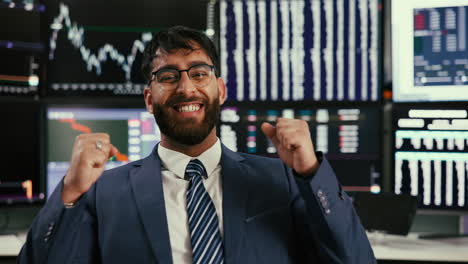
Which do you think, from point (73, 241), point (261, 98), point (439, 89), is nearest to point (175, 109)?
point (73, 241)

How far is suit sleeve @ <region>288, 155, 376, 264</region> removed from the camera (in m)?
1.36

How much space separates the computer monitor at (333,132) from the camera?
242 centimetres

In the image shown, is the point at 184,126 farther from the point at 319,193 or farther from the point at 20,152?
the point at 20,152

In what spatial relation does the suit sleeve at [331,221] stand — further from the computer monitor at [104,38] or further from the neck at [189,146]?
the computer monitor at [104,38]

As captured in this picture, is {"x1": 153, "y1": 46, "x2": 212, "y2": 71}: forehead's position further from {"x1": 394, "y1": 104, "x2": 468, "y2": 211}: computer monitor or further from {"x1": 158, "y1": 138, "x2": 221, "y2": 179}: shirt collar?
{"x1": 394, "y1": 104, "x2": 468, "y2": 211}: computer monitor

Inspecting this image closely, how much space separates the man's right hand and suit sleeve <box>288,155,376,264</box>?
49 cm

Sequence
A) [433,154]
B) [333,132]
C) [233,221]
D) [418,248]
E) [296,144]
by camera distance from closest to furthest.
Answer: [296,144]
[233,221]
[418,248]
[433,154]
[333,132]

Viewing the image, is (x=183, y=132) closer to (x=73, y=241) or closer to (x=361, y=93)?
(x=73, y=241)

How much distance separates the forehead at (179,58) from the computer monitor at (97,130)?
88 centimetres

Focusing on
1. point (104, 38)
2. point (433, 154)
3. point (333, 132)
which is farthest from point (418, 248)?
point (104, 38)

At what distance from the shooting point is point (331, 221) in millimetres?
1361

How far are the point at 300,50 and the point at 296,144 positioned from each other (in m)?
1.18

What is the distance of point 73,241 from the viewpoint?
4.85 ft

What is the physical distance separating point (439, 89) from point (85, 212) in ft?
5.09
